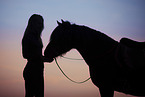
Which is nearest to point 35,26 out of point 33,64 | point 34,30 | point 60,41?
point 34,30

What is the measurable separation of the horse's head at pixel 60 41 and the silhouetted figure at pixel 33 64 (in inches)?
10.9

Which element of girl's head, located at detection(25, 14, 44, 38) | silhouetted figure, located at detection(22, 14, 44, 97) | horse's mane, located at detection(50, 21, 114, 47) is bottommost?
silhouetted figure, located at detection(22, 14, 44, 97)

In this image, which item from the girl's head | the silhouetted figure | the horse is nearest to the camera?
the horse

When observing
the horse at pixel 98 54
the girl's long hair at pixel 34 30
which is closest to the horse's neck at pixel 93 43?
the horse at pixel 98 54

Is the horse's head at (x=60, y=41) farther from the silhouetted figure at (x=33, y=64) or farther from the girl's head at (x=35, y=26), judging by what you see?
the girl's head at (x=35, y=26)

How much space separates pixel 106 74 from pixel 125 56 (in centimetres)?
51

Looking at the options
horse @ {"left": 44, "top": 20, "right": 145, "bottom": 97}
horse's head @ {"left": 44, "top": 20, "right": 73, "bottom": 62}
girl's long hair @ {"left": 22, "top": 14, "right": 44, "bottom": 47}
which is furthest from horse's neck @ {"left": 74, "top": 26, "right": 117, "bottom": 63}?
girl's long hair @ {"left": 22, "top": 14, "right": 44, "bottom": 47}

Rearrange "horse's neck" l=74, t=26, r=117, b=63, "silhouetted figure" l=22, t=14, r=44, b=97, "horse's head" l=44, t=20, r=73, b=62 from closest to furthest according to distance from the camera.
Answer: "horse's neck" l=74, t=26, r=117, b=63 < "horse's head" l=44, t=20, r=73, b=62 < "silhouetted figure" l=22, t=14, r=44, b=97

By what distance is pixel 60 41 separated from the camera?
356 cm

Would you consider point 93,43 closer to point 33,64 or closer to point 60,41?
point 60,41

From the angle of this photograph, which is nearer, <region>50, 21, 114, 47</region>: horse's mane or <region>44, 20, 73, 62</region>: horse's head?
<region>50, 21, 114, 47</region>: horse's mane

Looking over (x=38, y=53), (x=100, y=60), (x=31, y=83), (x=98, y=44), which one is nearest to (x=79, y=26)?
(x=98, y=44)

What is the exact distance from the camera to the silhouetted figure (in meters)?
3.71

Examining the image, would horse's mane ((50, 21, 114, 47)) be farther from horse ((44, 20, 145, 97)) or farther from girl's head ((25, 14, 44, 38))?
girl's head ((25, 14, 44, 38))
